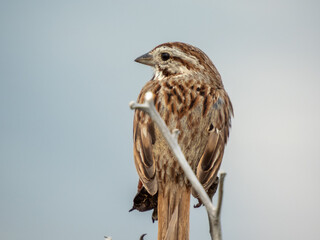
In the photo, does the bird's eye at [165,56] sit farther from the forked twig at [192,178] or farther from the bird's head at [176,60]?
the forked twig at [192,178]

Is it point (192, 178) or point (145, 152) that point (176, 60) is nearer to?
point (145, 152)

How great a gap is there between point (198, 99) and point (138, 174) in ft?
2.89

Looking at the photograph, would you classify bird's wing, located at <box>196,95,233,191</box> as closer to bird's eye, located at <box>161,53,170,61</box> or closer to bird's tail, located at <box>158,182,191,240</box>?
bird's tail, located at <box>158,182,191,240</box>

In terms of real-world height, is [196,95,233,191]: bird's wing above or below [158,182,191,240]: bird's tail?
above

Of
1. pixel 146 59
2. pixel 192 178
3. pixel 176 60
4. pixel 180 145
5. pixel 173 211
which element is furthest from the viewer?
pixel 146 59

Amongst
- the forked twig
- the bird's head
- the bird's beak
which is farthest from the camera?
the bird's beak

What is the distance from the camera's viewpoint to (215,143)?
183 inches

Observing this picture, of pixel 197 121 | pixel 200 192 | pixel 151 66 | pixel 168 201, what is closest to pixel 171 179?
pixel 168 201

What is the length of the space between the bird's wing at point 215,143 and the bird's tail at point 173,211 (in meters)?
0.19

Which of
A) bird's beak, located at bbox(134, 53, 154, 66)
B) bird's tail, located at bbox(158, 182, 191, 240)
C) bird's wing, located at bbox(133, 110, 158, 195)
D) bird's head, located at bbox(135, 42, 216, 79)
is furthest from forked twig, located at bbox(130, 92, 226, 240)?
bird's beak, located at bbox(134, 53, 154, 66)

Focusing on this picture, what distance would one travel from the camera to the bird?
430 cm

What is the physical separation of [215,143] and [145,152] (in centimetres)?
61

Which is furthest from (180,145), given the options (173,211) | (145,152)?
(173,211)

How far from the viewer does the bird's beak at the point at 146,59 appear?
5.59m
